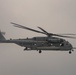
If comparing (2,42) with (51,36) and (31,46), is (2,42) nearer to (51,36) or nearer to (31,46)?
(31,46)

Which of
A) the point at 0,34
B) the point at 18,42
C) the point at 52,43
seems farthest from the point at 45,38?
the point at 0,34

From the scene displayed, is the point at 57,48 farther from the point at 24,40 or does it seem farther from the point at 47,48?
the point at 24,40

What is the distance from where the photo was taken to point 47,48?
8450 centimetres

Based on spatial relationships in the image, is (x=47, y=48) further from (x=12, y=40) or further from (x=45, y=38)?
→ (x=12, y=40)

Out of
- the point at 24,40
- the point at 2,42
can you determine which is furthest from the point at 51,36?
the point at 2,42

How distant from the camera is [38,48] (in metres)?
84.3

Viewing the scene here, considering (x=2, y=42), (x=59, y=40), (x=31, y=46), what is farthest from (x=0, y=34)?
(x=59, y=40)

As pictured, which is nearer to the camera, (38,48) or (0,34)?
(38,48)

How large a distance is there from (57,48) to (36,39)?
662 centimetres

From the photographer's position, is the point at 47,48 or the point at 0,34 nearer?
the point at 47,48

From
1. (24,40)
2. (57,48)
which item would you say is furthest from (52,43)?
(24,40)

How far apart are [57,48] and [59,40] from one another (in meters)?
3.05

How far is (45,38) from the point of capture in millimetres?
87250

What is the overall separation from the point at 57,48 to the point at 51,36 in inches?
196
